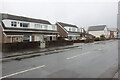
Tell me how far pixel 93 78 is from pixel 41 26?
112ft

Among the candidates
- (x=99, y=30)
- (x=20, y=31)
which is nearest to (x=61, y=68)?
(x=20, y=31)

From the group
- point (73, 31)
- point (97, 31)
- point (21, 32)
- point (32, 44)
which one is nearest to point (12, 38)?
point (21, 32)

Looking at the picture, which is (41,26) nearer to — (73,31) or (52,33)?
(52,33)

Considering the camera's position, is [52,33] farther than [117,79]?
Yes

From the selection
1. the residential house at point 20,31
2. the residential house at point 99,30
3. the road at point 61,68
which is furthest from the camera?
the residential house at point 99,30

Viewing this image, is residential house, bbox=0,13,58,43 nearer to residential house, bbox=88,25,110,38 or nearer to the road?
the road

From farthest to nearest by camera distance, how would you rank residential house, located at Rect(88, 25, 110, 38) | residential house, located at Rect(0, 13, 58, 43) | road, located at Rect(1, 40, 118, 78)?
residential house, located at Rect(88, 25, 110, 38)
residential house, located at Rect(0, 13, 58, 43)
road, located at Rect(1, 40, 118, 78)

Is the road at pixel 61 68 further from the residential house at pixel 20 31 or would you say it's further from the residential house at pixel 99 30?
the residential house at pixel 99 30

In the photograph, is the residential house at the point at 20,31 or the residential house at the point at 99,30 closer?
the residential house at the point at 20,31

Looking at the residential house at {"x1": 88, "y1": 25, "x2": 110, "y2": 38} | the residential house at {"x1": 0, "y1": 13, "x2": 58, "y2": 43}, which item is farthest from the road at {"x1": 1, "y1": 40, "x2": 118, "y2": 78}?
the residential house at {"x1": 88, "y1": 25, "x2": 110, "y2": 38}

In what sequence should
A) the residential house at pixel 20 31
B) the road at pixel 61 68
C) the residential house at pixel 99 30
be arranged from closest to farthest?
the road at pixel 61 68 → the residential house at pixel 20 31 → the residential house at pixel 99 30

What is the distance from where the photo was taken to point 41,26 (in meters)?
39.7

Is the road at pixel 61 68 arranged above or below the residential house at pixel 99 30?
below

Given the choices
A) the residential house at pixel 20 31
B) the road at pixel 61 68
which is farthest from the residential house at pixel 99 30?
the road at pixel 61 68
